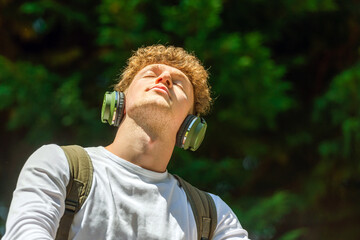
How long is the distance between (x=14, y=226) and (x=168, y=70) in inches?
30.5

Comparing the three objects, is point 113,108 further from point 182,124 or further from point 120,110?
point 182,124

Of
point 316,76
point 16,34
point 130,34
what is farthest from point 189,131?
point 316,76

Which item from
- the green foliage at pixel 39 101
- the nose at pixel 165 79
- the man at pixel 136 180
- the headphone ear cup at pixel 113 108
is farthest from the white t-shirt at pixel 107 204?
the green foliage at pixel 39 101

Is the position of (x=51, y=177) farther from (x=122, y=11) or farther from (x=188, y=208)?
(x=122, y=11)

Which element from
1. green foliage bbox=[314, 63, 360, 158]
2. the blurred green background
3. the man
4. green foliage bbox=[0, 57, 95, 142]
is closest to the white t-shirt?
the man

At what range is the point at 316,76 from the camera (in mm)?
3969

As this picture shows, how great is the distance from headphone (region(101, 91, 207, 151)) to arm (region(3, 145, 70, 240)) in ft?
0.92

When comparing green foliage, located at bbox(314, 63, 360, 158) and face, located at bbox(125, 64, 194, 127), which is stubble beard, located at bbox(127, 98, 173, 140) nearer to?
face, located at bbox(125, 64, 194, 127)

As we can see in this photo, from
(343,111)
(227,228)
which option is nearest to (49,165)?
(227,228)

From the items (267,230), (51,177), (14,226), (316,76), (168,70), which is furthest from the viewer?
(316,76)

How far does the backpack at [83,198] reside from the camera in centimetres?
131

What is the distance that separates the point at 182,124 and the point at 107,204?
0.42 metres

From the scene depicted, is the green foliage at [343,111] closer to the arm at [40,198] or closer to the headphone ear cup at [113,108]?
the headphone ear cup at [113,108]

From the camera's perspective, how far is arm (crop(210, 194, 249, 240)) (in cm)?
157
